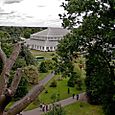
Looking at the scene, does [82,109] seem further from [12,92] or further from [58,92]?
[12,92]

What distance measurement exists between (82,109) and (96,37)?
16524 mm

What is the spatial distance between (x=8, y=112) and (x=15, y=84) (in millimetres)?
350

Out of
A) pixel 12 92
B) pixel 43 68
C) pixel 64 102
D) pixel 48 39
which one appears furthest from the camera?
pixel 48 39

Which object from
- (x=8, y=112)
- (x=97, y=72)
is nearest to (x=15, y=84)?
(x=8, y=112)

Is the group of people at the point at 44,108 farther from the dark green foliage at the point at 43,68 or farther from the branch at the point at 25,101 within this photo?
the branch at the point at 25,101

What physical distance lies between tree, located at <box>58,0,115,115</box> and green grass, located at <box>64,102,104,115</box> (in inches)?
503

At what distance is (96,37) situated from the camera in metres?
15.1

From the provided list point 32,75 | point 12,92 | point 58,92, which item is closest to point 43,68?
point 32,75

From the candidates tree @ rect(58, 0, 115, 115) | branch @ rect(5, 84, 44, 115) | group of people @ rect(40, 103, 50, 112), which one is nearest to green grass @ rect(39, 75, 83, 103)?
group of people @ rect(40, 103, 50, 112)

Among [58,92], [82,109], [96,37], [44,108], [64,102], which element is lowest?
[58,92]

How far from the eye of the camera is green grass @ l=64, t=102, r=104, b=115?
2892 centimetres

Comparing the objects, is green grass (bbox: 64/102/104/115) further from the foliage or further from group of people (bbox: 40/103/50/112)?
the foliage

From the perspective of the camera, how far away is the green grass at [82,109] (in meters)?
28.9

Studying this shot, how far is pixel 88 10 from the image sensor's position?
15.0 metres
